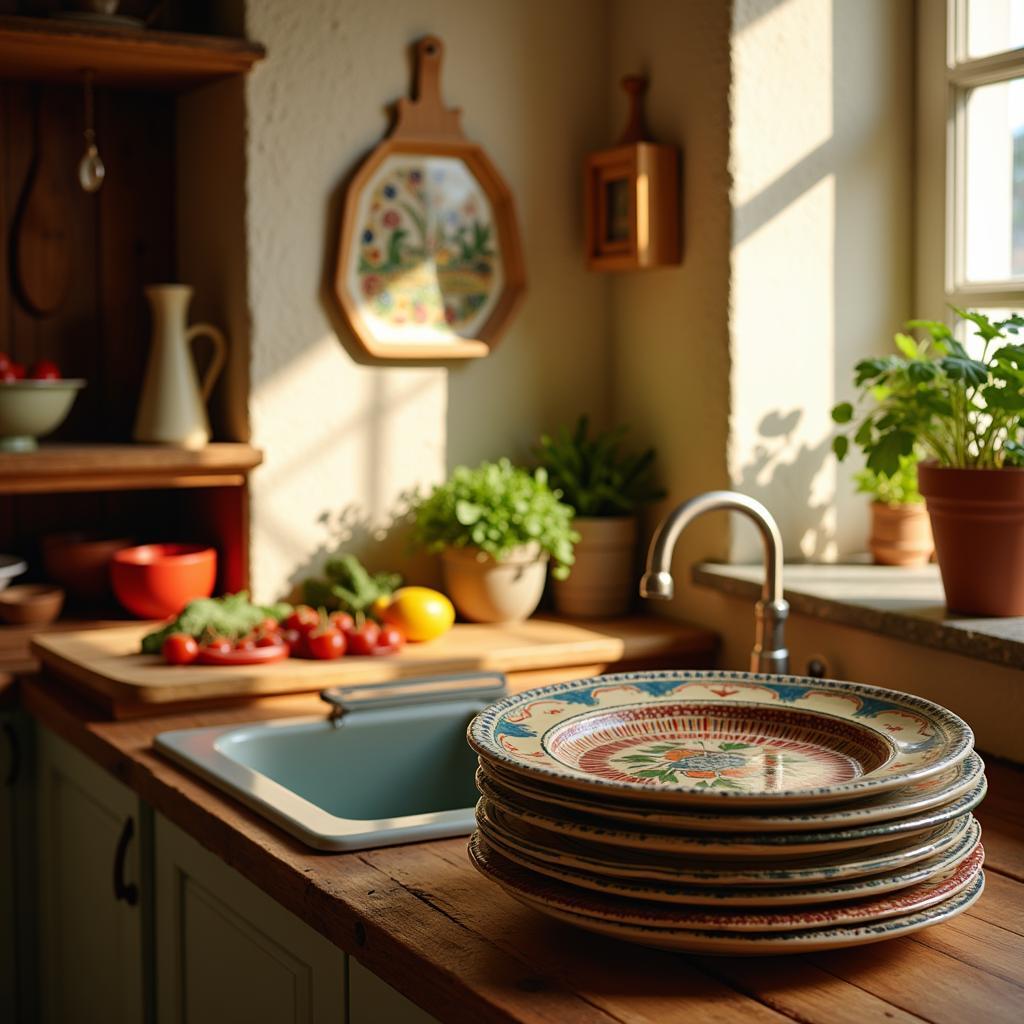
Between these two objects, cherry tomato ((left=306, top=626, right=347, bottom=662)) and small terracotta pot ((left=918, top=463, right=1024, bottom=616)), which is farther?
cherry tomato ((left=306, top=626, right=347, bottom=662))

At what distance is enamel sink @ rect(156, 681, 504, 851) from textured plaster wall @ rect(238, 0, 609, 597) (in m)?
0.52

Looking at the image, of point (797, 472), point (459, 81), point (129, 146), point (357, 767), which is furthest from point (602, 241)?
point (357, 767)

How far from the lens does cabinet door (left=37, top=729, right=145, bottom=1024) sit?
5.92 feet

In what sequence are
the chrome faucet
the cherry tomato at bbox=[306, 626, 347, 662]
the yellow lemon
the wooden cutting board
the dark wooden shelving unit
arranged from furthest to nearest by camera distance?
the dark wooden shelving unit < the yellow lemon < the cherry tomato at bbox=[306, 626, 347, 662] < the wooden cutting board < the chrome faucet

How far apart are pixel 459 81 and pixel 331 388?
1.85ft

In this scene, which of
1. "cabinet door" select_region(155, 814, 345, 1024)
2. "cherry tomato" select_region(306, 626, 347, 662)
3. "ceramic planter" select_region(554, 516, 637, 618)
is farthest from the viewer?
"ceramic planter" select_region(554, 516, 637, 618)

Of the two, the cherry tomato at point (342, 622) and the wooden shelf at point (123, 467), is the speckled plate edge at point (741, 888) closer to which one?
the cherry tomato at point (342, 622)

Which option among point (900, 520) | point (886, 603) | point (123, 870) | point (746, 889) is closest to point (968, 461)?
point (886, 603)

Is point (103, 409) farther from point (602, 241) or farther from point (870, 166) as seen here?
point (870, 166)

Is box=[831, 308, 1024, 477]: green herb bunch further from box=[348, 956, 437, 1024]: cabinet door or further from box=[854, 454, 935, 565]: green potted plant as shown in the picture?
box=[348, 956, 437, 1024]: cabinet door

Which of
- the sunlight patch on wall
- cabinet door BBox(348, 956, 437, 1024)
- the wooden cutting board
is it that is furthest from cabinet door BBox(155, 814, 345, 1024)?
the sunlight patch on wall

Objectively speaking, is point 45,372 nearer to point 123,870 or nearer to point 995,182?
point 123,870

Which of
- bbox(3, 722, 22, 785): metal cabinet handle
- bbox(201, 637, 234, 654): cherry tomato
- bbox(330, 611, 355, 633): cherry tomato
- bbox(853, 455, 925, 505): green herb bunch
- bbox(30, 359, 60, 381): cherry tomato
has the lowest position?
bbox(3, 722, 22, 785): metal cabinet handle

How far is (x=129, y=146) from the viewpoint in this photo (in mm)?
2492
